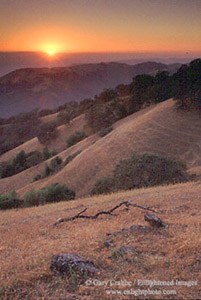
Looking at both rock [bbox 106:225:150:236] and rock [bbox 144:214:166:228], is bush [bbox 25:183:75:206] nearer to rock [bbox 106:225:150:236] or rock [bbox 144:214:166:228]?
rock [bbox 106:225:150:236]

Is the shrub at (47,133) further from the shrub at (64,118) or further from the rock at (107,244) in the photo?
the rock at (107,244)

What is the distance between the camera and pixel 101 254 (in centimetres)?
500

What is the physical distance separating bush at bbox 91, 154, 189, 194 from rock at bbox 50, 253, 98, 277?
12071mm

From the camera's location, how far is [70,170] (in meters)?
27.6

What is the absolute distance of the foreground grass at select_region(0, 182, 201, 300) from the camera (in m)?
3.89

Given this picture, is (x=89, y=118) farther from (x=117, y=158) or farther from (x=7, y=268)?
(x=7, y=268)

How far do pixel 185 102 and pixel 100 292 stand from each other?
34.6 meters

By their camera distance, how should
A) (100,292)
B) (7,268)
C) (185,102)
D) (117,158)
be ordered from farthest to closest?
(185,102)
(117,158)
(7,268)
(100,292)

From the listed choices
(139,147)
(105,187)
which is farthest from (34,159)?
(105,187)

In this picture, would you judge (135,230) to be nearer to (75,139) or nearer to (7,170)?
(7,170)

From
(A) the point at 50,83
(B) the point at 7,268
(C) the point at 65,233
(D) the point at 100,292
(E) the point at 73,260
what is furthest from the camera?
(A) the point at 50,83

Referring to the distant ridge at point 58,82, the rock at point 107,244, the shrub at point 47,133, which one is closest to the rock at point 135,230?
the rock at point 107,244

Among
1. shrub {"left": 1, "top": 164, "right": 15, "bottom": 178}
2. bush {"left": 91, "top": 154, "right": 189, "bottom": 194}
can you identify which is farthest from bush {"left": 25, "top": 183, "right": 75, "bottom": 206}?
shrub {"left": 1, "top": 164, "right": 15, "bottom": 178}

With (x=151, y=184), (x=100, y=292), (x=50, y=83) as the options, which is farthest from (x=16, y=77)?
(x=100, y=292)
